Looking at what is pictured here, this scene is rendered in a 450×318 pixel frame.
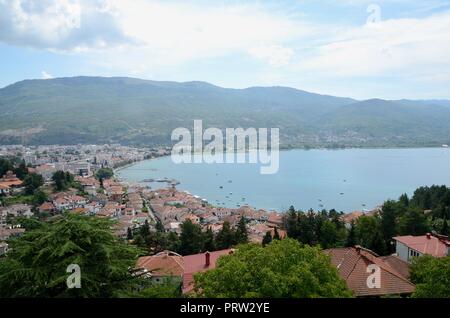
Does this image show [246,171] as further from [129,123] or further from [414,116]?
[414,116]

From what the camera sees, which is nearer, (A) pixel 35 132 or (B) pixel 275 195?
(B) pixel 275 195

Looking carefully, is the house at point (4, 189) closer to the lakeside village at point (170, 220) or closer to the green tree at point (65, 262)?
the lakeside village at point (170, 220)

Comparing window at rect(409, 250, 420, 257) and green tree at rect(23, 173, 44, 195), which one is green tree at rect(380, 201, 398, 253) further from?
green tree at rect(23, 173, 44, 195)

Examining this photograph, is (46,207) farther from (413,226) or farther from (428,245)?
(428,245)

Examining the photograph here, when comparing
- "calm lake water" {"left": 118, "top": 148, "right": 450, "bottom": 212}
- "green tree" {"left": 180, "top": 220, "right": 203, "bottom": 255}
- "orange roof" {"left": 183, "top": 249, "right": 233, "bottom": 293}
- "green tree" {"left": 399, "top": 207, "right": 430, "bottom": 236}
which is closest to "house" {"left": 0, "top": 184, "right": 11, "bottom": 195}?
"green tree" {"left": 180, "top": 220, "right": 203, "bottom": 255}

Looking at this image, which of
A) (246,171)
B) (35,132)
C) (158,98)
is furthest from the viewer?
(158,98)

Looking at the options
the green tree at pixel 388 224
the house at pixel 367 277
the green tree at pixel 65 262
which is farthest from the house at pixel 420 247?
the green tree at pixel 65 262
